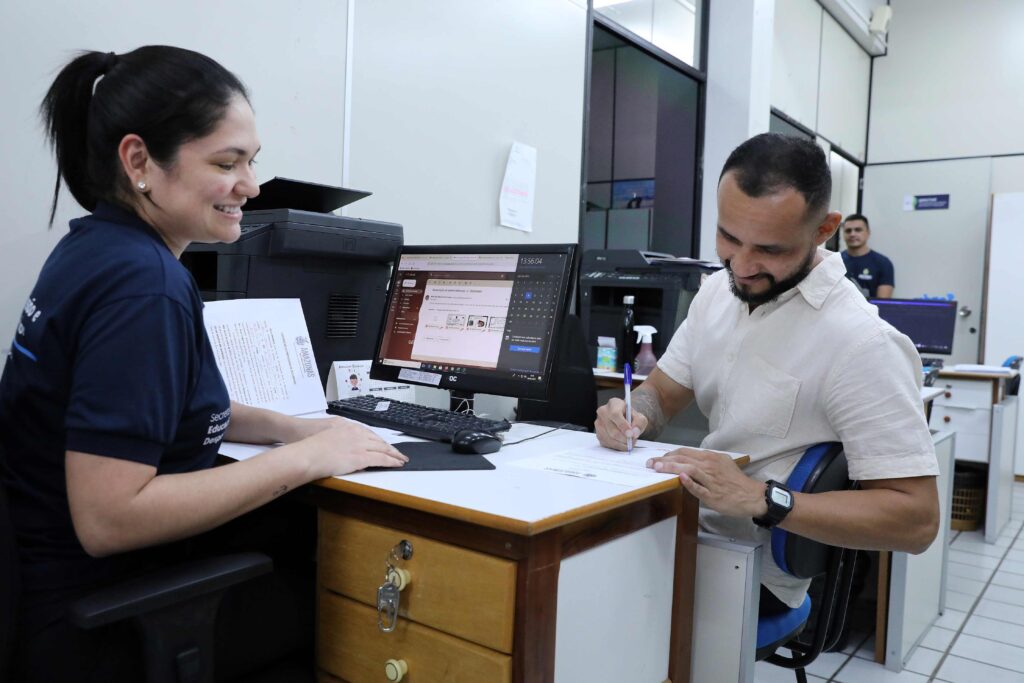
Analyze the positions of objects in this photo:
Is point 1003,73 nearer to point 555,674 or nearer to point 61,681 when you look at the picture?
point 555,674

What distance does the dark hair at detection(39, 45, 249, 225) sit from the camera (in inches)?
40.5

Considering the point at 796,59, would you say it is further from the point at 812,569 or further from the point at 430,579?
the point at 430,579

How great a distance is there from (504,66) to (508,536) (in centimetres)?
215

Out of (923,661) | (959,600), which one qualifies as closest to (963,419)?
(959,600)

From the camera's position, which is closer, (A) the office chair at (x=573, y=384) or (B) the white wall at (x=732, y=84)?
(A) the office chair at (x=573, y=384)

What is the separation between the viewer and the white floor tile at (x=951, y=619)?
2.69 metres

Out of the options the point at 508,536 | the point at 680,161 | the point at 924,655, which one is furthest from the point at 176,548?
the point at 680,161

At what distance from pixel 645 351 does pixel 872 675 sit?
1265mm

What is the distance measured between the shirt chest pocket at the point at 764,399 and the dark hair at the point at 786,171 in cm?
30

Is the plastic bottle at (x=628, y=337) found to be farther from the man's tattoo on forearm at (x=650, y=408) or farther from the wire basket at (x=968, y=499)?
the wire basket at (x=968, y=499)

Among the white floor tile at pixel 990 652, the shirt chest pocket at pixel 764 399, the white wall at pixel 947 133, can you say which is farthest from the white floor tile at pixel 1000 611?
the white wall at pixel 947 133

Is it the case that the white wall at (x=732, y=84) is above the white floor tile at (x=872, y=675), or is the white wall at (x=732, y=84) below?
above

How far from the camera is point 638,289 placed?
3.01m

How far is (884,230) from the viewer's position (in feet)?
21.1
